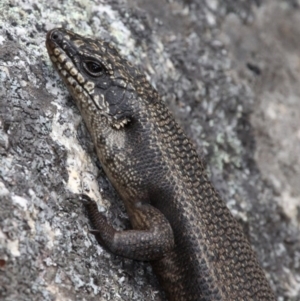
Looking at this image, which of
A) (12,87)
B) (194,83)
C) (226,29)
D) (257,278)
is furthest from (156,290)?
(226,29)

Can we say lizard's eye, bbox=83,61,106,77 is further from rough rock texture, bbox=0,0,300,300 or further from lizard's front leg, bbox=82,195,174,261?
lizard's front leg, bbox=82,195,174,261

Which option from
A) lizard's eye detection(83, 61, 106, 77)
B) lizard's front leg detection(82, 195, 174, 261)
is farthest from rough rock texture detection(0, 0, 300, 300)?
→ lizard's eye detection(83, 61, 106, 77)

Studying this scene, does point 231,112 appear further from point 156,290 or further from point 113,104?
point 156,290

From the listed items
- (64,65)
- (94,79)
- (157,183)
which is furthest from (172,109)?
(64,65)

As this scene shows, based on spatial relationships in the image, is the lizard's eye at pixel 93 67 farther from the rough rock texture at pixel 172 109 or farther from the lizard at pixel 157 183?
the rough rock texture at pixel 172 109

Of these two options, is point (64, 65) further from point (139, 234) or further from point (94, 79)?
point (139, 234)

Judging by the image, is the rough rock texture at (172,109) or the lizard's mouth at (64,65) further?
the lizard's mouth at (64,65)

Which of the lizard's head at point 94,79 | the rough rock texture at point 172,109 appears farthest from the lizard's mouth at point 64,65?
the rough rock texture at point 172,109

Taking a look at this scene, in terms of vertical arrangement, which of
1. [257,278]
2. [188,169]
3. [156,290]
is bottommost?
[156,290]
